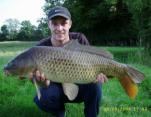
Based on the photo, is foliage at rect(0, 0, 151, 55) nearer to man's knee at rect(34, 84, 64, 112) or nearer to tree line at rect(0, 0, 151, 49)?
tree line at rect(0, 0, 151, 49)

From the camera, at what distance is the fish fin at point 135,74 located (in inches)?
156

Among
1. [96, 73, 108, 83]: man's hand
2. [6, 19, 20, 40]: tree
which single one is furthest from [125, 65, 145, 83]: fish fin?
[6, 19, 20, 40]: tree

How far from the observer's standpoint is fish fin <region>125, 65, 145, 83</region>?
396cm

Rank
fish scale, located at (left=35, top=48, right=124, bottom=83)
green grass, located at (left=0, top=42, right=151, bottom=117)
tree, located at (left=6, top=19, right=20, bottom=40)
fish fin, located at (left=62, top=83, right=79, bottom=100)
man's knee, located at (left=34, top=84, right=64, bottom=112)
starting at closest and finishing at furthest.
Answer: fish scale, located at (left=35, top=48, right=124, bottom=83), fish fin, located at (left=62, top=83, right=79, bottom=100), man's knee, located at (left=34, top=84, right=64, bottom=112), green grass, located at (left=0, top=42, right=151, bottom=117), tree, located at (left=6, top=19, right=20, bottom=40)

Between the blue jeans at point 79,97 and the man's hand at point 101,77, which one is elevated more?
the man's hand at point 101,77

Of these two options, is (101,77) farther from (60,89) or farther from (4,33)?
(4,33)

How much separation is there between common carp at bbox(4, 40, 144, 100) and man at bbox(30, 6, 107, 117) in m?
0.46

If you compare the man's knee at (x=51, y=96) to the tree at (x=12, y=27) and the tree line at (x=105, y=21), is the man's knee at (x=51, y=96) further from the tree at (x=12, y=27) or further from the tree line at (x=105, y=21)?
the tree at (x=12, y=27)

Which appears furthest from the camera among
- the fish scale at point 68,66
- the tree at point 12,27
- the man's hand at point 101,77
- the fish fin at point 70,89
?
the tree at point 12,27

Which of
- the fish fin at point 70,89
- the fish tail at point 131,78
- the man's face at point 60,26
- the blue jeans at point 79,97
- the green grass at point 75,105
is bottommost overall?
the green grass at point 75,105

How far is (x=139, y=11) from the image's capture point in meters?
17.7

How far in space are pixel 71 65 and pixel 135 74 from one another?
58cm

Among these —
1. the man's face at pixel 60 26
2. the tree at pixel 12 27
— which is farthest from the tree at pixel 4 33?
the man's face at pixel 60 26

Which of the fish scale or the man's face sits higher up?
the man's face
